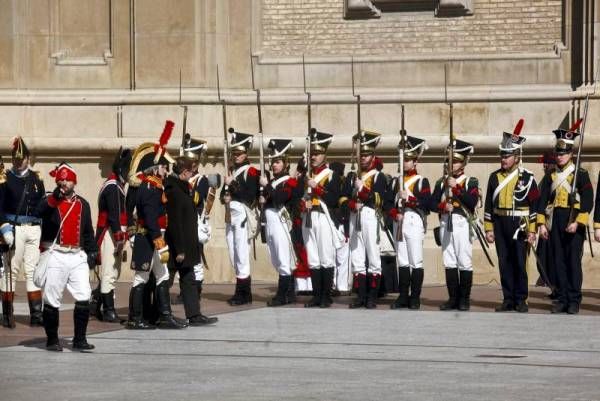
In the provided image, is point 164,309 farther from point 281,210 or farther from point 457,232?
point 457,232

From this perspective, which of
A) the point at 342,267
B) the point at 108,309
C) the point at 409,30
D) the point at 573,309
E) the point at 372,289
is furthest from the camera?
the point at 409,30

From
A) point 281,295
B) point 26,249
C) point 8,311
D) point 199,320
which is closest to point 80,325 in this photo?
point 8,311

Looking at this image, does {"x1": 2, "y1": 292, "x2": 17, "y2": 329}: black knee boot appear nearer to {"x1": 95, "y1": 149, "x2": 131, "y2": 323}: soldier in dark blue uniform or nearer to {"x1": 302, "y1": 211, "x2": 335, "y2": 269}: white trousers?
{"x1": 95, "y1": 149, "x2": 131, "y2": 323}: soldier in dark blue uniform

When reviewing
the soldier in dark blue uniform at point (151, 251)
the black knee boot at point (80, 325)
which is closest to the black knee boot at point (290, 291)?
the soldier in dark blue uniform at point (151, 251)

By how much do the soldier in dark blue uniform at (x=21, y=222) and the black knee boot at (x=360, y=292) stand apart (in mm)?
3586

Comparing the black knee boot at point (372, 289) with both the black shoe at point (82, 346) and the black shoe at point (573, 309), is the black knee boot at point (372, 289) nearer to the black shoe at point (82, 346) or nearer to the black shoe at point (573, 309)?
the black shoe at point (573, 309)

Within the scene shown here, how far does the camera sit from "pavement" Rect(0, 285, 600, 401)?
12312 millimetres

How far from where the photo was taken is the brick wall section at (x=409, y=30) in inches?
Answer: 914

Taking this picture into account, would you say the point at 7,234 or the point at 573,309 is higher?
the point at 7,234

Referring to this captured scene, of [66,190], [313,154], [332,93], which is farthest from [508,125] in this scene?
[66,190]

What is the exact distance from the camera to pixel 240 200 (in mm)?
20078

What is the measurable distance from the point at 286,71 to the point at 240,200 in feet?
14.0

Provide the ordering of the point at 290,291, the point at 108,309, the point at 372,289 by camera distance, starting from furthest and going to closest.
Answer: the point at 290,291 < the point at 372,289 < the point at 108,309

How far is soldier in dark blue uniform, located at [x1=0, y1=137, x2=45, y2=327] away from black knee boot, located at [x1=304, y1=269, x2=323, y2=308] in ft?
10.5
